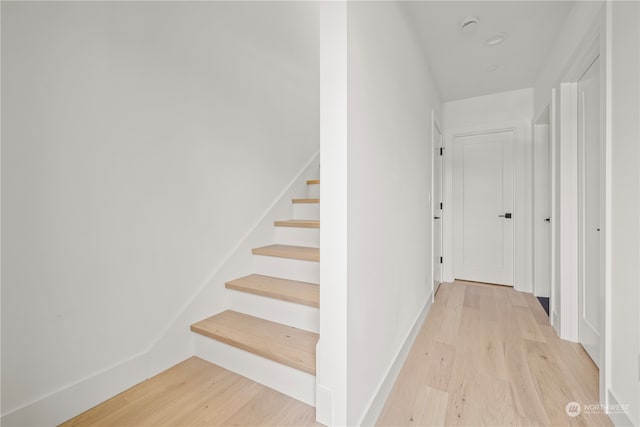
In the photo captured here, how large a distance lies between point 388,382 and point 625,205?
139cm

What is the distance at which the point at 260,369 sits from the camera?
4.94 ft

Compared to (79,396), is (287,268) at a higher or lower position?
higher

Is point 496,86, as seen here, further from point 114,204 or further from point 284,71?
point 114,204

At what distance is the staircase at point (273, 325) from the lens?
1417 mm

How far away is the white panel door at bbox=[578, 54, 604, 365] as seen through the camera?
1.78m

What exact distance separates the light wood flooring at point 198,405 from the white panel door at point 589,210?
1.94 metres

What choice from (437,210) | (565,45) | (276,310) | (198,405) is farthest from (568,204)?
(198,405)

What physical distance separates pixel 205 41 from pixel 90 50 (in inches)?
28.1

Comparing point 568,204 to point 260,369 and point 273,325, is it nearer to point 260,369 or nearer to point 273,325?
point 273,325

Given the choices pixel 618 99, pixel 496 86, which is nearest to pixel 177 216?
pixel 618 99

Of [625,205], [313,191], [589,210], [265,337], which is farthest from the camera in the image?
[313,191]

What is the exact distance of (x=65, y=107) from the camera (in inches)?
48.3

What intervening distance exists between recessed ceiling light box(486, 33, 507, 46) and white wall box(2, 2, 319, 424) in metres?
1.83

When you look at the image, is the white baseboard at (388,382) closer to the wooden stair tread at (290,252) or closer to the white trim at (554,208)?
the wooden stair tread at (290,252)
